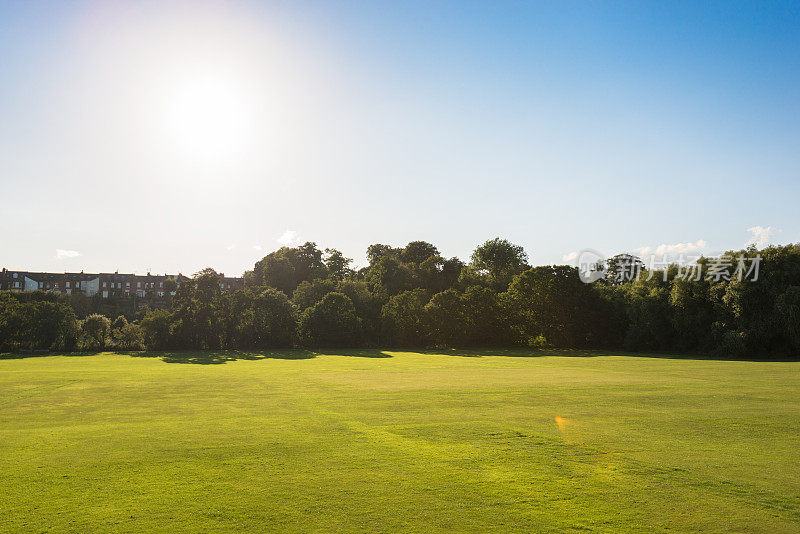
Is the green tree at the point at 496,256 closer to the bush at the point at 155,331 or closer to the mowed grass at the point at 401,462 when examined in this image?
the bush at the point at 155,331

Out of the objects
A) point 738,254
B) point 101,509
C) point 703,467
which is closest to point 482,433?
point 703,467

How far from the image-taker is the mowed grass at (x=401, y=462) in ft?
22.1

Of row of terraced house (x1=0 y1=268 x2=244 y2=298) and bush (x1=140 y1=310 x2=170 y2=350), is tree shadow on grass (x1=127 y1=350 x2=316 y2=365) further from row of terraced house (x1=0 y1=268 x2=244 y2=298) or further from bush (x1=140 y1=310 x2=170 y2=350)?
row of terraced house (x1=0 y1=268 x2=244 y2=298)

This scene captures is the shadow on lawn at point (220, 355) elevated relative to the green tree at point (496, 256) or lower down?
lower down

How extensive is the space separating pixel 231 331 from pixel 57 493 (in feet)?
146

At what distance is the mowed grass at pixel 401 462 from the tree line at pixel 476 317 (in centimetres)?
3181

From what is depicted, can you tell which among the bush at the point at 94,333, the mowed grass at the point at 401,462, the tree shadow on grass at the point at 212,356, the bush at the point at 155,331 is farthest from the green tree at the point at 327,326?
the mowed grass at the point at 401,462

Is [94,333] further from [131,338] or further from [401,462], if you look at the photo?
[401,462]

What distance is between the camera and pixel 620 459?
30.6 ft

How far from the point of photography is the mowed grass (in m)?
6.73

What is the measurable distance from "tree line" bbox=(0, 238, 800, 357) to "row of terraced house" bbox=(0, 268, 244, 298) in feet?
190

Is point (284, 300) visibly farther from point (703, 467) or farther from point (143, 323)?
point (703, 467)

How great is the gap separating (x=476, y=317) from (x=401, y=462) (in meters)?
46.2

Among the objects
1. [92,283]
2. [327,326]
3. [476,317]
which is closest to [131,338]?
[327,326]
